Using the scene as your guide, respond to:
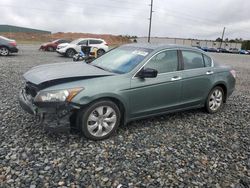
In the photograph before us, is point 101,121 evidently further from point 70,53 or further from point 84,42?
point 84,42

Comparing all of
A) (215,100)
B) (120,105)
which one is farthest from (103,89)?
(215,100)

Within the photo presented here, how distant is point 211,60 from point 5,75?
279 inches

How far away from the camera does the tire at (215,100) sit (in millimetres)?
5340

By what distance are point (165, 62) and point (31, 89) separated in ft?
7.97

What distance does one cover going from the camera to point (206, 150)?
3732mm

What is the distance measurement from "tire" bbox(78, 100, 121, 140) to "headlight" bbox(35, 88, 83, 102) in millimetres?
307

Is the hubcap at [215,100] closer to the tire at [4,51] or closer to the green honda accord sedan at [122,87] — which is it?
the green honda accord sedan at [122,87]

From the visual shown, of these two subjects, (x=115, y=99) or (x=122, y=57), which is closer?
(x=115, y=99)

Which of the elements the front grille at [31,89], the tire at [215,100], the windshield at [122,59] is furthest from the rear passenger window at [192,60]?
the front grille at [31,89]

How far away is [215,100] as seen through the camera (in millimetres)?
5461

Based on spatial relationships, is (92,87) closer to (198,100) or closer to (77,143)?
(77,143)

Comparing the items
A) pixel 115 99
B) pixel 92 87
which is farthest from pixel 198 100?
pixel 92 87

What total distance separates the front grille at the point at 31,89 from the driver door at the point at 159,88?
59.4 inches

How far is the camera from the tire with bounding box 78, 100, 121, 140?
12.0 ft
